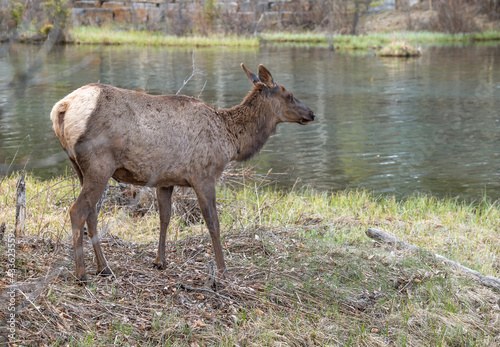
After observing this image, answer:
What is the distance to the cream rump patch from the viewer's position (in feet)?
16.1

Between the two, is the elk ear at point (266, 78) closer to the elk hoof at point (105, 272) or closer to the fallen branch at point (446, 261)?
the fallen branch at point (446, 261)

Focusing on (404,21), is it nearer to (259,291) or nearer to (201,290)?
(259,291)

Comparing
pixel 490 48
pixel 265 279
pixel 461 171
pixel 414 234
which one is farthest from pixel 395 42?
pixel 265 279

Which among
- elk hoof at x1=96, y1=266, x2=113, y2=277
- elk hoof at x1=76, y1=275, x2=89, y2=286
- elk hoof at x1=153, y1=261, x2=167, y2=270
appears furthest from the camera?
elk hoof at x1=153, y1=261, x2=167, y2=270

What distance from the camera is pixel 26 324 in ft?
14.6

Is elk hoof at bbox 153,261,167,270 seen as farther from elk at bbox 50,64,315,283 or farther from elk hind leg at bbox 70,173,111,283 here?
elk hind leg at bbox 70,173,111,283

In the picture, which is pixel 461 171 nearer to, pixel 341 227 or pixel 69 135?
pixel 341 227

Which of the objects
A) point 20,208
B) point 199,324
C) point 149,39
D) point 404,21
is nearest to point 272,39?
point 149,39

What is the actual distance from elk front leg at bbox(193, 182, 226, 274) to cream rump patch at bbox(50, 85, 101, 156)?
3.86ft

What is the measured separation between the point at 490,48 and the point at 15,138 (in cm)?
3226

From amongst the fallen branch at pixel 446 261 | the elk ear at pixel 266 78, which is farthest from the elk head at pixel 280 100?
the fallen branch at pixel 446 261

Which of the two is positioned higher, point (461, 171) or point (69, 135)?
point (69, 135)

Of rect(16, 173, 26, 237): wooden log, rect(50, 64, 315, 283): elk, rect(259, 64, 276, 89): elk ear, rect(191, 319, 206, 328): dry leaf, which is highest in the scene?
rect(259, 64, 276, 89): elk ear

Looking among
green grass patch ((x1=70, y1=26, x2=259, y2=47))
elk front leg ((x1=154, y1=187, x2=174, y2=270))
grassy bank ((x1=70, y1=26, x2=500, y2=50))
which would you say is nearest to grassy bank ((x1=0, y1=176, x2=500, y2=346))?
elk front leg ((x1=154, y1=187, x2=174, y2=270))
